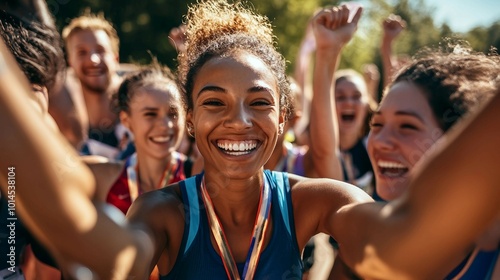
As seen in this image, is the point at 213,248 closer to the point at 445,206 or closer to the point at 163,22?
the point at 445,206

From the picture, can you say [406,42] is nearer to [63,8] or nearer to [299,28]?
[299,28]

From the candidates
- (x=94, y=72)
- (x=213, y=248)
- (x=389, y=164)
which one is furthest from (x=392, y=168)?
(x=94, y=72)

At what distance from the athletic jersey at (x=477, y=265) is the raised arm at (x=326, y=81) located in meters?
1.66

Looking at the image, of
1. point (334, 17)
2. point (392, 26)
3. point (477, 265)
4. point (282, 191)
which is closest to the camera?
point (477, 265)

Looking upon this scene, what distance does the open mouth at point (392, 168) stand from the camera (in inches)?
108

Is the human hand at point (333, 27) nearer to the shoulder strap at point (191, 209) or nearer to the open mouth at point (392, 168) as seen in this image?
the open mouth at point (392, 168)

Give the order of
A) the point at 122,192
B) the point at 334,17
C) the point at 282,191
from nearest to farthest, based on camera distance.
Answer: the point at 282,191 < the point at 334,17 < the point at 122,192

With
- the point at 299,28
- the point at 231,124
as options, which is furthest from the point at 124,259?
the point at 299,28

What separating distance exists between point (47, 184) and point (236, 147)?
4.49ft

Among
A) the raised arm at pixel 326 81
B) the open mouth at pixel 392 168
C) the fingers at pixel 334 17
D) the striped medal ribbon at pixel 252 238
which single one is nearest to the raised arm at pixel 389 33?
the raised arm at pixel 326 81

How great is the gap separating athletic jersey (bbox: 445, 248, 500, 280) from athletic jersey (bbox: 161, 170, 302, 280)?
0.62 meters

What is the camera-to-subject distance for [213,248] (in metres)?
2.29

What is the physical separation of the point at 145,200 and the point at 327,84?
181 centimetres

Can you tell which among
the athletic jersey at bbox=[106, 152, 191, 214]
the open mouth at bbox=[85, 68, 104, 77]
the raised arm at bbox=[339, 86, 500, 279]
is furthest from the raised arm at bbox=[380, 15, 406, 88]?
the raised arm at bbox=[339, 86, 500, 279]
